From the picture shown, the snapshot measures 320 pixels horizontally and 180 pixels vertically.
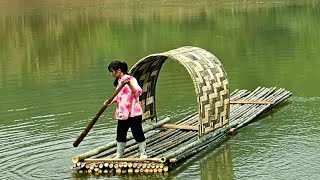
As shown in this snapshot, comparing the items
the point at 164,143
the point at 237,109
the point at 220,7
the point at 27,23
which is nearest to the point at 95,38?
the point at 27,23

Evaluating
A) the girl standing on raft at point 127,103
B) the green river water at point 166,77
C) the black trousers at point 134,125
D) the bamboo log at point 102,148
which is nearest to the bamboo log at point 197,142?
the green river water at point 166,77

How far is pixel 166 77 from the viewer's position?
668 inches

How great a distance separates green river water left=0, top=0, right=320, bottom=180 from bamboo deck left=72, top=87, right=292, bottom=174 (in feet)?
0.52

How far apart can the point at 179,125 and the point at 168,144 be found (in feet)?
3.88

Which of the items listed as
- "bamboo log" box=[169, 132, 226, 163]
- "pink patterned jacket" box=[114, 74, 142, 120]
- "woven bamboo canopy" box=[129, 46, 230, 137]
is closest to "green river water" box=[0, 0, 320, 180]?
"bamboo log" box=[169, 132, 226, 163]

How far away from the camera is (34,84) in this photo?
703 inches

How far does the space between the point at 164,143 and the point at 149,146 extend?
0.80ft

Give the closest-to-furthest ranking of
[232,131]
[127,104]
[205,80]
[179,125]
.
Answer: [127,104]
[205,80]
[232,131]
[179,125]

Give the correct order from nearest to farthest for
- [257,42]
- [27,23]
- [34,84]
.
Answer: [34,84] → [257,42] → [27,23]

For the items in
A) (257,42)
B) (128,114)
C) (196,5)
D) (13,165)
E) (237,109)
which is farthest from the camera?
(196,5)

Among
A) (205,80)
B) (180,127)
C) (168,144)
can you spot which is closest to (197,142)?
(168,144)

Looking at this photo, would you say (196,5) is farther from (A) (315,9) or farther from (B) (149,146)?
(B) (149,146)

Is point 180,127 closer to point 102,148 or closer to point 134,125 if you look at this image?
point 102,148

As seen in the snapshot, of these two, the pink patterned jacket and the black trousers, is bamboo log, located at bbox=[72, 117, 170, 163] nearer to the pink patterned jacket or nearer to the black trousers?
the black trousers
